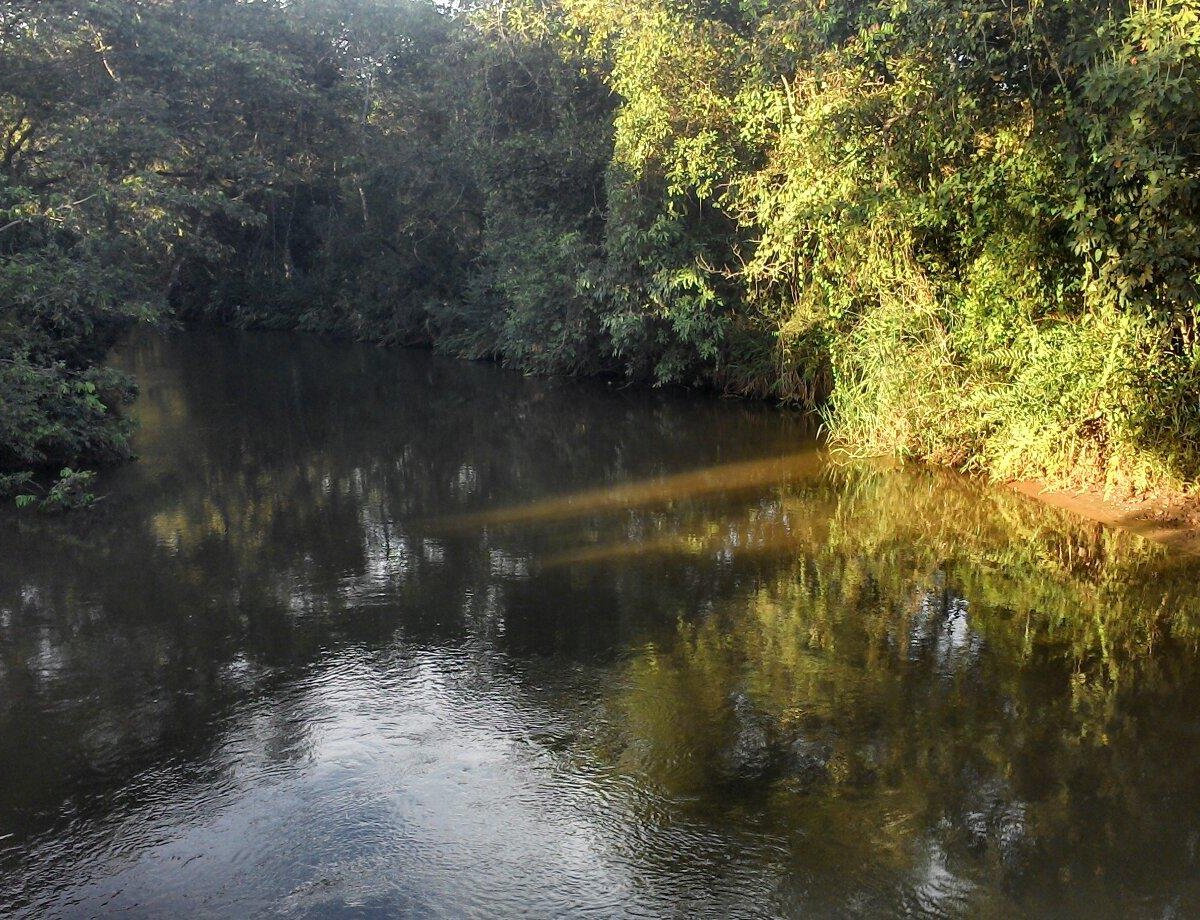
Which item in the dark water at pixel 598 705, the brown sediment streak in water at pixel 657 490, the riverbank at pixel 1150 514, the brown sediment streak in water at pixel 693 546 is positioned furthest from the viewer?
the brown sediment streak in water at pixel 657 490

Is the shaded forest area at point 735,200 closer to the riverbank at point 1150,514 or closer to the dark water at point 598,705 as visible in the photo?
the riverbank at point 1150,514

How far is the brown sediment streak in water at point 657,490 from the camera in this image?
36.8ft

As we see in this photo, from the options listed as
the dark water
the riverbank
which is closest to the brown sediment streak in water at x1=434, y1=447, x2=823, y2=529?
the dark water

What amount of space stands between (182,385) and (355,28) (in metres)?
13.7

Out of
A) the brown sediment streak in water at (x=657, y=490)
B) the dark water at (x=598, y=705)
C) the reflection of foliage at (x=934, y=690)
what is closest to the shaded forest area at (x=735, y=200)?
the brown sediment streak in water at (x=657, y=490)

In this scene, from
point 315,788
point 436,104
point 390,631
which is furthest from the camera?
point 436,104

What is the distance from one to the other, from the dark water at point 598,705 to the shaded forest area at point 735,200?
142 cm

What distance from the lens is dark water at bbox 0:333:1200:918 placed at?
15.6 feet

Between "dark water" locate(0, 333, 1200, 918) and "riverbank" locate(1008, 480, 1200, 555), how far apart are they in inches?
9.9

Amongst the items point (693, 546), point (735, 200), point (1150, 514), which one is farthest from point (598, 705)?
point (735, 200)

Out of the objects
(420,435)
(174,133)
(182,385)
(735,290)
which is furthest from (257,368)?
(735,290)

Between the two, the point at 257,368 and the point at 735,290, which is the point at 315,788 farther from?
the point at 257,368

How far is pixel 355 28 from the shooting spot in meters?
31.0

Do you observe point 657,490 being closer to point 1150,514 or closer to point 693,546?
point 693,546
